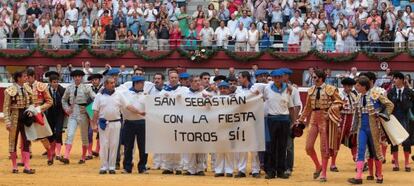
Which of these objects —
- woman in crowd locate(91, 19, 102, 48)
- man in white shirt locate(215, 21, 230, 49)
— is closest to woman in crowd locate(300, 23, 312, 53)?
man in white shirt locate(215, 21, 230, 49)

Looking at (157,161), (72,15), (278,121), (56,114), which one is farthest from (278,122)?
(72,15)

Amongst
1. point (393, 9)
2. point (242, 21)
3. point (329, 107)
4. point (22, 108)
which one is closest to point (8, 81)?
point (242, 21)

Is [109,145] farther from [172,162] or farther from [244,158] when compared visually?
[244,158]

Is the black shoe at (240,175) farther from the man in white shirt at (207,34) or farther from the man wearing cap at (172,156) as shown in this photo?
the man in white shirt at (207,34)

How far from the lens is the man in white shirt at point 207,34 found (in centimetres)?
3647

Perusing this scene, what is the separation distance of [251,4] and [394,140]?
18747 millimetres

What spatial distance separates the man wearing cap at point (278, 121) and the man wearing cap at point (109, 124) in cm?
256

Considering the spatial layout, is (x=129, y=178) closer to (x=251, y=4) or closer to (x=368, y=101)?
(x=368, y=101)

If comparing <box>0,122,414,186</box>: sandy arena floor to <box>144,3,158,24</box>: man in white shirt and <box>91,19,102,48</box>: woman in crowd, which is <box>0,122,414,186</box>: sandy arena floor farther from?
<box>144,3,158,24</box>: man in white shirt

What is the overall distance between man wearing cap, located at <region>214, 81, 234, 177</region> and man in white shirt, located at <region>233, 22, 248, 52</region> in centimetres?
1550

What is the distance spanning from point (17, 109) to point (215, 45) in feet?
54.3

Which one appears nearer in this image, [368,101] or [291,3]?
[368,101]

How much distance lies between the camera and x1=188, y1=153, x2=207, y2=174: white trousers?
20.7 m

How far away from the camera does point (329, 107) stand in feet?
64.4
